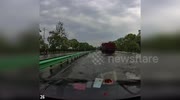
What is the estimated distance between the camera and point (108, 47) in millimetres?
2547

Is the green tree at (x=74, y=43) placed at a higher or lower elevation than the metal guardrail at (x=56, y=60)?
higher

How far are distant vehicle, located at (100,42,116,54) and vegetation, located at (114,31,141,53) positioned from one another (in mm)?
35

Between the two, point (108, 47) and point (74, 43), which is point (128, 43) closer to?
point (108, 47)

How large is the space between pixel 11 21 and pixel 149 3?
1104mm

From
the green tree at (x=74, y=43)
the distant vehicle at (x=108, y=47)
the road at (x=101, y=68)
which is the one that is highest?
the green tree at (x=74, y=43)

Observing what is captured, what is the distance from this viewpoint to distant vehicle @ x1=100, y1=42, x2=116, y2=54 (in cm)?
253

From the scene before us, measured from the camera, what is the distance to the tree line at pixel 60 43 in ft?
8.36

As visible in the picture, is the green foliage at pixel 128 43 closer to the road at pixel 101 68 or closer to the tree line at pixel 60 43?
the road at pixel 101 68

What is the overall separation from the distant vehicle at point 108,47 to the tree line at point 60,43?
87 mm

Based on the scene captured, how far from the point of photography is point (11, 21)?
2486 millimetres

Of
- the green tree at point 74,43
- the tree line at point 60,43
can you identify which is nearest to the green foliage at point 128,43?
the tree line at point 60,43

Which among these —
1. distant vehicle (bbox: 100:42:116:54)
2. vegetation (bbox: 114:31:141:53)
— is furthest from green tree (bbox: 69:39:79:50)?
vegetation (bbox: 114:31:141:53)

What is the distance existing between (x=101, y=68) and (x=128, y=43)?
0.31 metres

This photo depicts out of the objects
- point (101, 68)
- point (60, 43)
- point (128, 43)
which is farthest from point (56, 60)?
point (128, 43)
